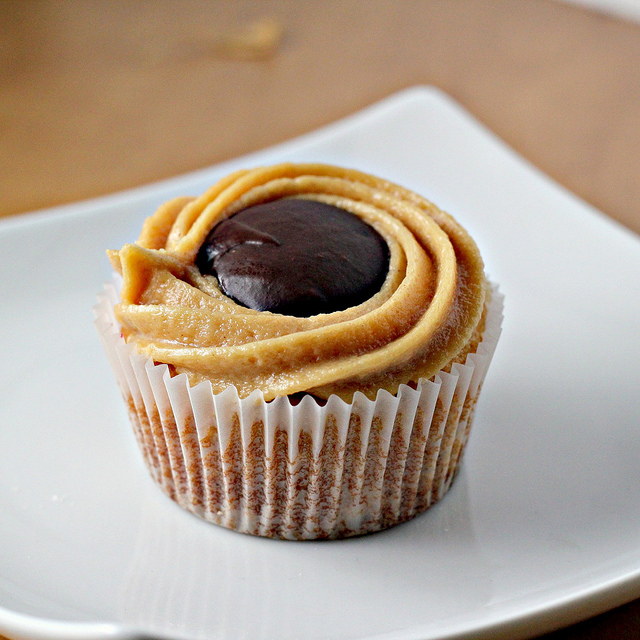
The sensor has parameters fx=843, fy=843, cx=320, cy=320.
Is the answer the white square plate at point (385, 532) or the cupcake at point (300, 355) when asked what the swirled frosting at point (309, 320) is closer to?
the cupcake at point (300, 355)

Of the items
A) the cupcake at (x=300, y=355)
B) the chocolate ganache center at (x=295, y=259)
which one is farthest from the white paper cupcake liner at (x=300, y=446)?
the chocolate ganache center at (x=295, y=259)

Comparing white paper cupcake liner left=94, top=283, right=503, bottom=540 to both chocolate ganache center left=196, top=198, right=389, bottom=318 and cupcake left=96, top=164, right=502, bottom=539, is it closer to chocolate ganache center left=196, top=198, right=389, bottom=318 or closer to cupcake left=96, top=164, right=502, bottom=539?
cupcake left=96, top=164, right=502, bottom=539

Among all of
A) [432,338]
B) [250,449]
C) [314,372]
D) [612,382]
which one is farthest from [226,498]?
[612,382]

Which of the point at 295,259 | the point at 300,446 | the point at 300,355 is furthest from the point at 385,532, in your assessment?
the point at 295,259

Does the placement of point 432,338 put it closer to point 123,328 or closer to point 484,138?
point 123,328

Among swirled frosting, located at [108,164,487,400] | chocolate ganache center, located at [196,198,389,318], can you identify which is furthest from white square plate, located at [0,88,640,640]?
chocolate ganache center, located at [196,198,389,318]
